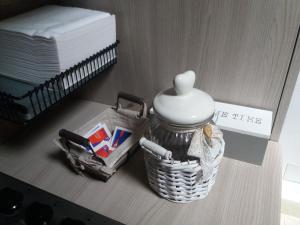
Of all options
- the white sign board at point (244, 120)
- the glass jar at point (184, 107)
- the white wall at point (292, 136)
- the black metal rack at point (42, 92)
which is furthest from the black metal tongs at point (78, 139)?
the white wall at point (292, 136)

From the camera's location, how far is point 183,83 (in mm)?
529

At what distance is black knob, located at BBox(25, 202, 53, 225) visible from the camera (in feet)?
1.56

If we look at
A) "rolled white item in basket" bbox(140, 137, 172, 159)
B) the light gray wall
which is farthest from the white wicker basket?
the light gray wall

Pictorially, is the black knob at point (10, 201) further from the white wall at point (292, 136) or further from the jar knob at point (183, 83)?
the white wall at point (292, 136)

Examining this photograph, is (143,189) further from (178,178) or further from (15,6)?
(15,6)

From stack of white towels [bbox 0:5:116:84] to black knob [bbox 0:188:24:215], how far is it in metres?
0.25

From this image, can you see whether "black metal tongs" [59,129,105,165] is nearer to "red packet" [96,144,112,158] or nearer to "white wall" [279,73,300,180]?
"red packet" [96,144,112,158]

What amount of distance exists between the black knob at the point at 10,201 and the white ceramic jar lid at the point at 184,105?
11.7 inches

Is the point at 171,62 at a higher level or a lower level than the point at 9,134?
higher

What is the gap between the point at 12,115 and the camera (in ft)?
1.98

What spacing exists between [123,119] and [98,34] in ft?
0.79

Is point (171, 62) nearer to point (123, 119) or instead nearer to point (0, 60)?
point (123, 119)

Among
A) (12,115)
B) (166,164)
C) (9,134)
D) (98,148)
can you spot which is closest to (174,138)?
(166,164)

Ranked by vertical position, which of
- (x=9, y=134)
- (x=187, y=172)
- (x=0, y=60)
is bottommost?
(x=9, y=134)
